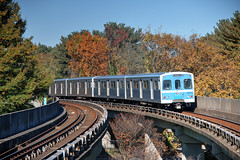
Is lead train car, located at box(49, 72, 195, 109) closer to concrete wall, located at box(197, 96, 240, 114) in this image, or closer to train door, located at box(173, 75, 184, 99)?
train door, located at box(173, 75, 184, 99)

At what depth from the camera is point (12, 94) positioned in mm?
25188

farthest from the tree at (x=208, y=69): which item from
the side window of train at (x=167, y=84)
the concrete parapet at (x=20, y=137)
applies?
the concrete parapet at (x=20, y=137)

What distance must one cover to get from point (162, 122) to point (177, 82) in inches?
211

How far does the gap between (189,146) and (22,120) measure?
13741mm

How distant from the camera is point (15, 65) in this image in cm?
2750

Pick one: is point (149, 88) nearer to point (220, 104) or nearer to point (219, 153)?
point (220, 104)

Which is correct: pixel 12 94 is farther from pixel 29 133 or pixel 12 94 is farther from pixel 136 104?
pixel 136 104

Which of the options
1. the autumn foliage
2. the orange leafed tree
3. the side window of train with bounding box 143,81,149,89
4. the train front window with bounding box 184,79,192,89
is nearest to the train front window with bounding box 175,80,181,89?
the train front window with bounding box 184,79,192,89

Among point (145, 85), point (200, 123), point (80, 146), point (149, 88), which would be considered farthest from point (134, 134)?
point (80, 146)

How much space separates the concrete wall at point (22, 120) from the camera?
654 inches

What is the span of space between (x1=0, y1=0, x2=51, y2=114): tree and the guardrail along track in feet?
30.9

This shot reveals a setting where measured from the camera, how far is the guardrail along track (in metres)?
15.3

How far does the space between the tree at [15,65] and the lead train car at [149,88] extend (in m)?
8.28

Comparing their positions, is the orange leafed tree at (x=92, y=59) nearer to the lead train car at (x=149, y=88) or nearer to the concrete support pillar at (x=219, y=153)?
the lead train car at (x=149, y=88)
